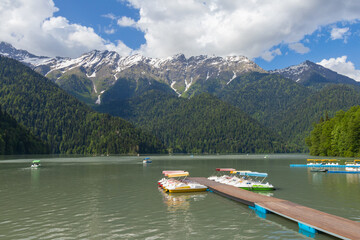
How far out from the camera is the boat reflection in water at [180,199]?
41.9 metres

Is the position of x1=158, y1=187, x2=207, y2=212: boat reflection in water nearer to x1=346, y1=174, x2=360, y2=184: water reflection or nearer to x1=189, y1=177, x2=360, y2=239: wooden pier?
x1=189, y1=177, x2=360, y2=239: wooden pier

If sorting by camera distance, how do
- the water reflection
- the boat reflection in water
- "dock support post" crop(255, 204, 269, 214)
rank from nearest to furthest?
"dock support post" crop(255, 204, 269, 214)
the boat reflection in water
the water reflection

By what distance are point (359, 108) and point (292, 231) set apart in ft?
607

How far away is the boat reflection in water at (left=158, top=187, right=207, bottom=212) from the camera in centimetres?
4194

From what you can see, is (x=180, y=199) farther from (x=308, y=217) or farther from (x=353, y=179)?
(x=353, y=179)

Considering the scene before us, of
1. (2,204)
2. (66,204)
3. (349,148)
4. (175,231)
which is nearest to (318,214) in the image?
(175,231)

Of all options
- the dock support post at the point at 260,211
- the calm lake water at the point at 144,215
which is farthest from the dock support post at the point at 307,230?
the dock support post at the point at 260,211

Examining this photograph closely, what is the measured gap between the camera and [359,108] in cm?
18425

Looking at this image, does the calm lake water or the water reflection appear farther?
the water reflection

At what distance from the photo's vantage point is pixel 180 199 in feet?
161

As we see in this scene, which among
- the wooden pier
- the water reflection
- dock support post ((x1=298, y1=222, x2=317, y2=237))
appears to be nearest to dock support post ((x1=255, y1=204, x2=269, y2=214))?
the wooden pier

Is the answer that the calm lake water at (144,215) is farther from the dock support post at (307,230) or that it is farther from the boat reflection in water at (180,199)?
the dock support post at (307,230)

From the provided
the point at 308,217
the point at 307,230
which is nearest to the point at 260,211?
the point at 308,217

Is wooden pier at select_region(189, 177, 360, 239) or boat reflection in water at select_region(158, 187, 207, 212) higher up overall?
wooden pier at select_region(189, 177, 360, 239)
